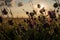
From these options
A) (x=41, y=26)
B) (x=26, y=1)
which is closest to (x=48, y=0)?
(x=26, y=1)

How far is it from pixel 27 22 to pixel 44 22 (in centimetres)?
7

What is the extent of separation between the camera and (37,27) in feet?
2.87

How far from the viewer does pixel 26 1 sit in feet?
3.93

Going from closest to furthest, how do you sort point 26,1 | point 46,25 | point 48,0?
point 46,25, point 26,1, point 48,0

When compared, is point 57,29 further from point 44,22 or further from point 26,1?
point 26,1

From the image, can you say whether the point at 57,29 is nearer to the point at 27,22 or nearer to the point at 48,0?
the point at 27,22

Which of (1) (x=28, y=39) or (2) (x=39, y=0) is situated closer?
(1) (x=28, y=39)

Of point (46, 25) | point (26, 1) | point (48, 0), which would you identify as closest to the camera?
point (46, 25)

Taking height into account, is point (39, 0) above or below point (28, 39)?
above

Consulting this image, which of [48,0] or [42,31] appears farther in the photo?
[48,0]

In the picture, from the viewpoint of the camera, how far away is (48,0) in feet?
4.36

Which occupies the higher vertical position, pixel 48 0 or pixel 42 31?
pixel 48 0

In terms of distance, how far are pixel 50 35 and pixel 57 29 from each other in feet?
0.15

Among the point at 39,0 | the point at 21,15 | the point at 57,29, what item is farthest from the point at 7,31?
the point at 39,0
